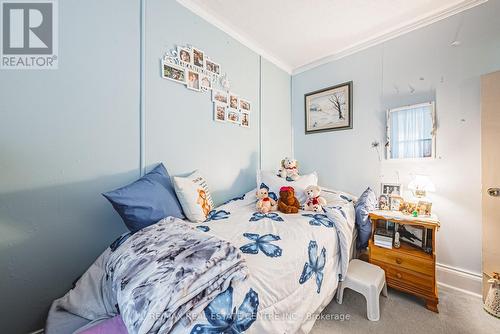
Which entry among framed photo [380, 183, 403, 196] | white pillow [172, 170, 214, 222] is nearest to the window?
framed photo [380, 183, 403, 196]

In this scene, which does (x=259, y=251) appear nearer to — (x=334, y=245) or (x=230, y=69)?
(x=334, y=245)

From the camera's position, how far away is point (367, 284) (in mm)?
1333

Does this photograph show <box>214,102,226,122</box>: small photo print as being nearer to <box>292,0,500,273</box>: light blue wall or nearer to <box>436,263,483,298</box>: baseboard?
<box>292,0,500,273</box>: light blue wall

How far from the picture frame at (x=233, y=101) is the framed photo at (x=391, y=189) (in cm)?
182

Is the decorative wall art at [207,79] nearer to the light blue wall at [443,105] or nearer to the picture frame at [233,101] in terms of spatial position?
the picture frame at [233,101]

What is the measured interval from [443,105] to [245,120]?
6.26ft

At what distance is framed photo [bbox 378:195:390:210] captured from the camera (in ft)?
6.19

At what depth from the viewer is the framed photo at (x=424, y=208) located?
5.42ft

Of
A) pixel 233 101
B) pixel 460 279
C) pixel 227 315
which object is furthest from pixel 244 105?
pixel 460 279

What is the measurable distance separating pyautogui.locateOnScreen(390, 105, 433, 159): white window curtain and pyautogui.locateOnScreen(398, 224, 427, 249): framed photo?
2.28ft

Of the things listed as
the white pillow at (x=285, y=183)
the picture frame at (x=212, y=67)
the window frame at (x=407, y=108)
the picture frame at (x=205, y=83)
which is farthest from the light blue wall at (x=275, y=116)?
the window frame at (x=407, y=108)

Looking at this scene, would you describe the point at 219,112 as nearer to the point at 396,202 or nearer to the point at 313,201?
the point at 313,201

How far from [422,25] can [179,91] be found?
242cm

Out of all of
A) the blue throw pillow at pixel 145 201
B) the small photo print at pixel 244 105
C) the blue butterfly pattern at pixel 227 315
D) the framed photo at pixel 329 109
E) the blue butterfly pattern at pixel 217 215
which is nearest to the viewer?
the blue butterfly pattern at pixel 227 315
